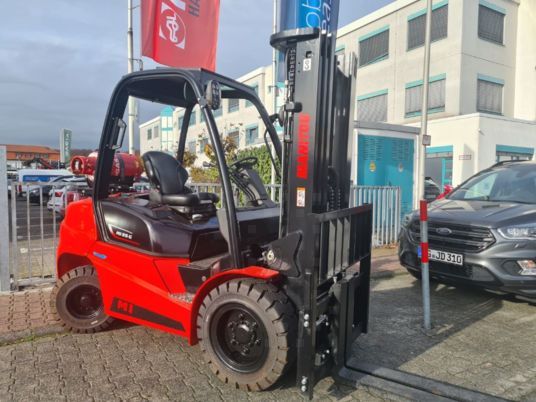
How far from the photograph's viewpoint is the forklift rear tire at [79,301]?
418 centimetres

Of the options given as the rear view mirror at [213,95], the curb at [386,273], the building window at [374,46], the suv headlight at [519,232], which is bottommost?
the curb at [386,273]

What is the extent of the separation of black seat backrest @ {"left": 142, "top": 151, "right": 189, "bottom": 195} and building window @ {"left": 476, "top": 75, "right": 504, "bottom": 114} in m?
23.3

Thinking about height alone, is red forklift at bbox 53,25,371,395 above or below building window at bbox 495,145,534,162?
below

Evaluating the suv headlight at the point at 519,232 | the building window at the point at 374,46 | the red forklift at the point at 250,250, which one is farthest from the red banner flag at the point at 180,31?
the building window at the point at 374,46

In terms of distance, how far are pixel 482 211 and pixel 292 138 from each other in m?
3.22

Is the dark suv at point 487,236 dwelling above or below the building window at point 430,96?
below

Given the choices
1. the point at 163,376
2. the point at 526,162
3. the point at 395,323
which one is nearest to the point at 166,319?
the point at 163,376

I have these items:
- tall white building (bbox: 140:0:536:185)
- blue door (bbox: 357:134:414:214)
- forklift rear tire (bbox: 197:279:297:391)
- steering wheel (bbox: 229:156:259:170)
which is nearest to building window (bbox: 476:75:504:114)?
tall white building (bbox: 140:0:536:185)

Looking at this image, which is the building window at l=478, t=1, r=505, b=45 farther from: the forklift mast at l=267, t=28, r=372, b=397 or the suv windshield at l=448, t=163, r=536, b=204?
the forklift mast at l=267, t=28, r=372, b=397

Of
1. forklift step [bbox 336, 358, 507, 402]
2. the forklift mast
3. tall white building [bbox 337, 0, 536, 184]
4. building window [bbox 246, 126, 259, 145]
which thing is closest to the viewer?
the forklift mast

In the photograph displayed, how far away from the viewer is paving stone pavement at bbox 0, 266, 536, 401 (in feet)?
10.3

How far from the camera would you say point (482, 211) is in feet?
16.9

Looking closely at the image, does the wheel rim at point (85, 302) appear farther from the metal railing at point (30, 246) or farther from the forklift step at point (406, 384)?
the forklift step at point (406, 384)

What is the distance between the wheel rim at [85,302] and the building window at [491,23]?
24.8 m
